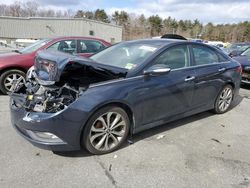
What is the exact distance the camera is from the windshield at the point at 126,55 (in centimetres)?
368

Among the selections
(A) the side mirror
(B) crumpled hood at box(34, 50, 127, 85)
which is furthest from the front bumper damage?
(A) the side mirror

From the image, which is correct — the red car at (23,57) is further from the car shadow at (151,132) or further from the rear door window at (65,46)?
the car shadow at (151,132)

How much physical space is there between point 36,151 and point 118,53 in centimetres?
201

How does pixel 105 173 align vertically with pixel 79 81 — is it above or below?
below

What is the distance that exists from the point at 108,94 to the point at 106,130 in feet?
1.69

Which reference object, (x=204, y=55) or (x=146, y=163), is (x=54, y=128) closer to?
(x=146, y=163)

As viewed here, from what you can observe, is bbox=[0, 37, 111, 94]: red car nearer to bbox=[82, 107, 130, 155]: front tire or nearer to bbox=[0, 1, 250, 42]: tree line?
bbox=[82, 107, 130, 155]: front tire

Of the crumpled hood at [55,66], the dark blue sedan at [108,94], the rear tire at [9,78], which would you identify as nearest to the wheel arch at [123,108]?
the dark blue sedan at [108,94]

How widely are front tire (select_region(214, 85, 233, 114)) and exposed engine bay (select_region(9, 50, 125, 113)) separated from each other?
100.0 inches

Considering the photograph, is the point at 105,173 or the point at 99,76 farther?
the point at 99,76

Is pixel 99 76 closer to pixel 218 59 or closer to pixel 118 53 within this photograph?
pixel 118 53

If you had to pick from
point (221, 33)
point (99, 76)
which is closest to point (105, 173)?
point (99, 76)

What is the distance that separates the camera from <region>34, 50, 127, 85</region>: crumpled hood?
3.12 meters

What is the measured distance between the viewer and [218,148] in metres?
3.63
